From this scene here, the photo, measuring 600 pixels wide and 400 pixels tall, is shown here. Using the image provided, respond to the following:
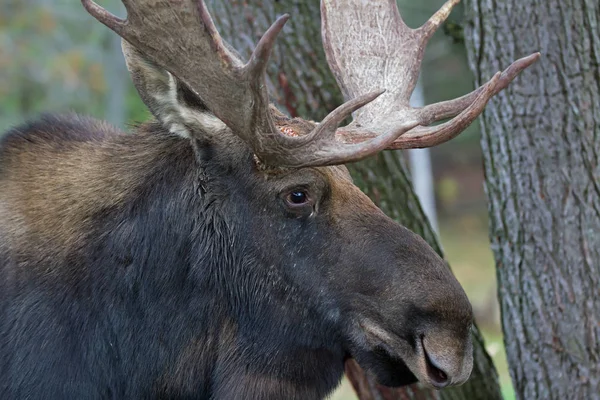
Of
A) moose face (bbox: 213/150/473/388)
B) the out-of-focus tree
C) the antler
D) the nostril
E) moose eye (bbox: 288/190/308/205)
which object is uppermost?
the out-of-focus tree

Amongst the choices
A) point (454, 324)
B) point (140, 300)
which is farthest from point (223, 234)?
point (454, 324)

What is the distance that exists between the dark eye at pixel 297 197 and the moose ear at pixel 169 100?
401 millimetres

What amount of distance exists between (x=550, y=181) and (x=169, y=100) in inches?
85.5

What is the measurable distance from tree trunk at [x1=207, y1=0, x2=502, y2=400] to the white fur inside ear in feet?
4.96

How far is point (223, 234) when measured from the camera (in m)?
3.85

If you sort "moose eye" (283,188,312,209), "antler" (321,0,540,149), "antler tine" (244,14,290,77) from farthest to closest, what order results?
"antler" (321,0,540,149) < "moose eye" (283,188,312,209) < "antler tine" (244,14,290,77)

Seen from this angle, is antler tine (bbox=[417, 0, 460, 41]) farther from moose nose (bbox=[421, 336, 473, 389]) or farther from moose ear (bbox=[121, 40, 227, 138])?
moose nose (bbox=[421, 336, 473, 389])

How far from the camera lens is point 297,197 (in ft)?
12.3

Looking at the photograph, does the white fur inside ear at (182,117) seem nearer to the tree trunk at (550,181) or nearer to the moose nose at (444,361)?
the moose nose at (444,361)

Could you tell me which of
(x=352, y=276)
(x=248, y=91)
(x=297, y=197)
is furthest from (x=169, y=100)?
(x=352, y=276)

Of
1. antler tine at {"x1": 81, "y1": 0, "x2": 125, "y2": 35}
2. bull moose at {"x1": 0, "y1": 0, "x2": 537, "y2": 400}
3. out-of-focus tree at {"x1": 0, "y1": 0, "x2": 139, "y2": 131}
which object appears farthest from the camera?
out-of-focus tree at {"x1": 0, "y1": 0, "x2": 139, "y2": 131}

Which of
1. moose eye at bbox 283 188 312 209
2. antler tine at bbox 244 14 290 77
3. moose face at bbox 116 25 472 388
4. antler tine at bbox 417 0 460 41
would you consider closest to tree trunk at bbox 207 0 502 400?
antler tine at bbox 417 0 460 41

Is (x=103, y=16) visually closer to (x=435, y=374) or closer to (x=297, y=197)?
(x=297, y=197)

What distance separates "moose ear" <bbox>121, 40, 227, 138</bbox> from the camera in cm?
376
